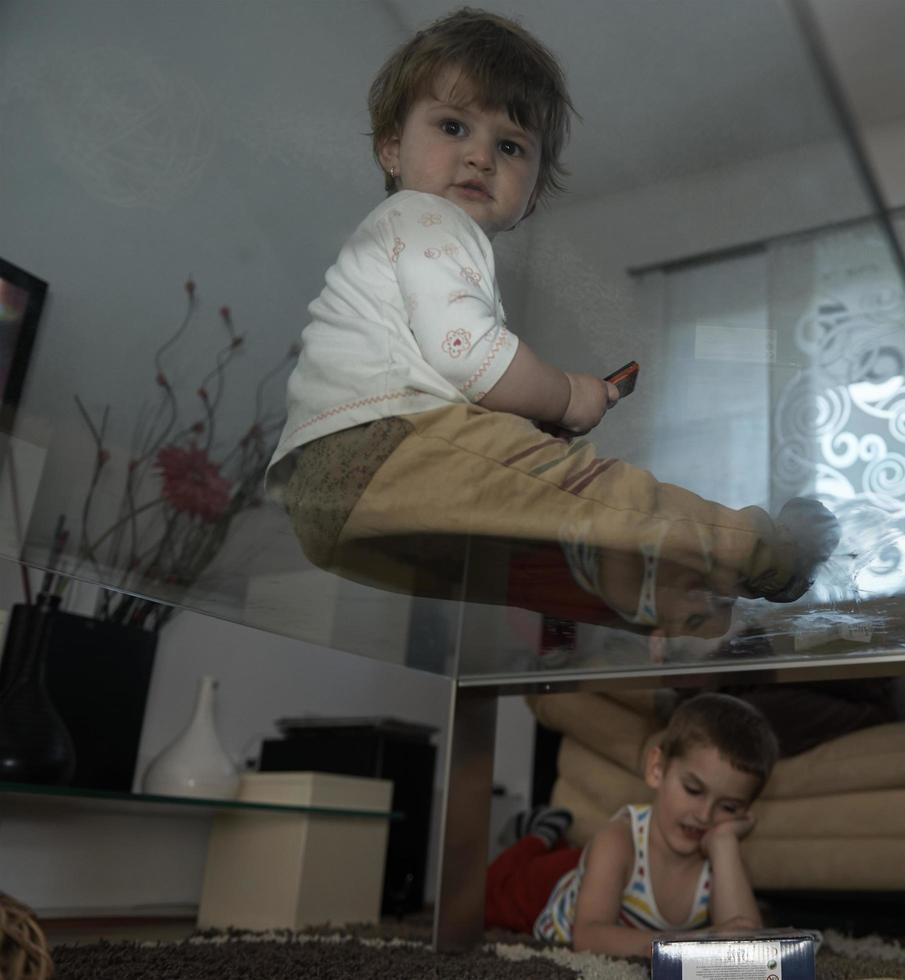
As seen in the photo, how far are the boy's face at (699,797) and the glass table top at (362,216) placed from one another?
0.48 m

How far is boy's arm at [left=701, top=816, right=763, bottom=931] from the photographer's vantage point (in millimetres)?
1040

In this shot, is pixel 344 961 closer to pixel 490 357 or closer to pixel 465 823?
pixel 465 823

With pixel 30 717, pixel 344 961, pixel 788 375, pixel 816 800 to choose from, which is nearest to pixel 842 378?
pixel 788 375

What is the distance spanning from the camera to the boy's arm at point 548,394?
0.50m

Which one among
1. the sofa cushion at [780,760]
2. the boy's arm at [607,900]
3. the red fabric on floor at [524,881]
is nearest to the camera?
the boy's arm at [607,900]

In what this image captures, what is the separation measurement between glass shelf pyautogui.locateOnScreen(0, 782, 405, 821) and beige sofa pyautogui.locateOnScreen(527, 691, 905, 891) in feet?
1.14

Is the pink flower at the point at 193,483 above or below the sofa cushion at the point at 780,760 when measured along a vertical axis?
above

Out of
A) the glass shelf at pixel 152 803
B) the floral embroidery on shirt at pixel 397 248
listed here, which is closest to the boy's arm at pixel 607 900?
the glass shelf at pixel 152 803

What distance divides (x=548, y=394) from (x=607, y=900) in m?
0.73

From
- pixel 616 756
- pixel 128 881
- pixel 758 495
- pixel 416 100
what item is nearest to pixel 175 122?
pixel 416 100

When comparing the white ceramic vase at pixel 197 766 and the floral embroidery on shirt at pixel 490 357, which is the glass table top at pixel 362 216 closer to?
the floral embroidery on shirt at pixel 490 357

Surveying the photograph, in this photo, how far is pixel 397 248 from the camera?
19.2 inches

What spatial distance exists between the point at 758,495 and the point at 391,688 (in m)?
1.61

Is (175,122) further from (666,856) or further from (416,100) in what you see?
(666,856)
